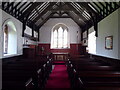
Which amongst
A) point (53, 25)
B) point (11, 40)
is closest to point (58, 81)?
point (11, 40)

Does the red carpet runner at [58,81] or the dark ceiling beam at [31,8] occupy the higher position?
the dark ceiling beam at [31,8]

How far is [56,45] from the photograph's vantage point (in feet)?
47.6

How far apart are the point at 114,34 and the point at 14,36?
5174 millimetres

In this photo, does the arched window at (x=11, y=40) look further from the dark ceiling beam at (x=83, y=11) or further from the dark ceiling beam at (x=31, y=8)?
the dark ceiling beam at (x=83, y=11)

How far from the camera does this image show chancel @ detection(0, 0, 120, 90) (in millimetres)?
3090

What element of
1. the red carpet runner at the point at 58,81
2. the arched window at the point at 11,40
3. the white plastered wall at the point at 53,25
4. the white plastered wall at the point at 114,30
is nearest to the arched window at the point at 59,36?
the white plastered wall at the point at 53,25

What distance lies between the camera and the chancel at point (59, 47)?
122 inches

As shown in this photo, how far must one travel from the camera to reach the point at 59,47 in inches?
567

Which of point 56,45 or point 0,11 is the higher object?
point 0,11

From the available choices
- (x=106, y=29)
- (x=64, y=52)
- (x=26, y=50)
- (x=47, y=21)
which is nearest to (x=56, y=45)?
(x=64, y=52)

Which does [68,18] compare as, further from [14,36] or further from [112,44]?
[112,44]

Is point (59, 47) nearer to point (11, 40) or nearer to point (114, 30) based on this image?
point (11, 40)

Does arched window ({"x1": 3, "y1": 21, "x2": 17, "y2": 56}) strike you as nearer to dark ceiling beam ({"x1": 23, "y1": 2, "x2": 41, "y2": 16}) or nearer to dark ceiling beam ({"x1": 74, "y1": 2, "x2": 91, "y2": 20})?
dark ceiling beam ({"x1": 23, "y1": 2, "x2": 41, "y2": 16})

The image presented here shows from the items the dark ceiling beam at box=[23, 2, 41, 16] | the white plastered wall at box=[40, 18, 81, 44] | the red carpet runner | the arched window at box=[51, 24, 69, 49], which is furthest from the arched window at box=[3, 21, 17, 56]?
the arched window at box=[51, 24, 69, 49]
